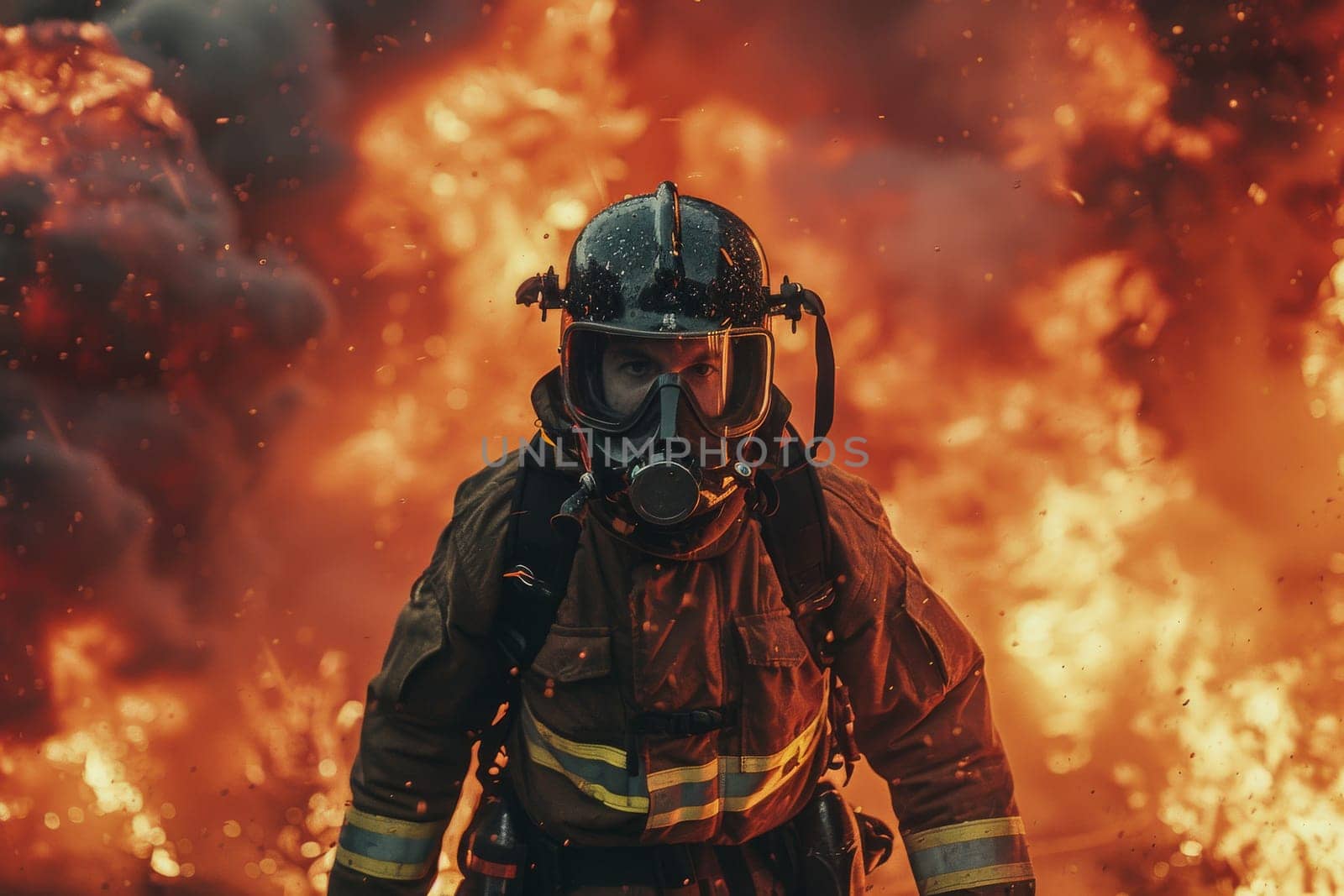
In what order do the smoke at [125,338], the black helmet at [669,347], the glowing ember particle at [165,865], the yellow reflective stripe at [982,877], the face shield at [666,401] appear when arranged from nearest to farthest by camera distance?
the face shield at [666,401]
the black helmet at [669,347]
the yellow reflective stripe at [982,877]
the glowing ember particle at [165,865]
the smoke at [125,338]

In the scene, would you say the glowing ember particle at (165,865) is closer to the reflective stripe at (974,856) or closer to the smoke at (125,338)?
the smoke at (125,338)

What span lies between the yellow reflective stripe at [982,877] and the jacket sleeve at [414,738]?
1.18m

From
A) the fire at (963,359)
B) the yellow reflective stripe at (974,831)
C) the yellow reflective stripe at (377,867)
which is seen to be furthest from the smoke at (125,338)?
the yellow reflective stripe at (974,831)

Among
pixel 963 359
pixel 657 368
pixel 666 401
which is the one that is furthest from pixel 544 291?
pixel 963 359

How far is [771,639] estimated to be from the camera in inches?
102

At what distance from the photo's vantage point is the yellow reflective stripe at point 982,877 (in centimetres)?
266

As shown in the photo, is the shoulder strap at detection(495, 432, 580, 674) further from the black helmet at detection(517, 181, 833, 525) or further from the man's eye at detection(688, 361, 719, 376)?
the man's eye at detection(688, 361, 719, 376)

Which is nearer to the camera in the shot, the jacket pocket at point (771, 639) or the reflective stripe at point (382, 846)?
the jacket pocket at point (771, 639)

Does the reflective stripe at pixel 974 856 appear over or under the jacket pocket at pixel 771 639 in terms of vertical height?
under

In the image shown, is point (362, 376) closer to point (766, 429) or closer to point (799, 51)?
point (799, 51)

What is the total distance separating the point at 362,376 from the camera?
586cm

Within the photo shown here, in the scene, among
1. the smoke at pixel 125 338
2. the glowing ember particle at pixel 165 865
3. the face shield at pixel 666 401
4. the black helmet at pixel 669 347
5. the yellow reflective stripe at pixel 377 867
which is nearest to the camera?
the face shield at pixel 666 401

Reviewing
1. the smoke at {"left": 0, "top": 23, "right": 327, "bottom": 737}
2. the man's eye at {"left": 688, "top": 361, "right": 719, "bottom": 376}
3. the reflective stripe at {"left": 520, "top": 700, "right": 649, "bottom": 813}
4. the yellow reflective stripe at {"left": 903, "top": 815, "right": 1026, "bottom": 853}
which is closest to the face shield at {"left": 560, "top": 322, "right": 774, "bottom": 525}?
the man's eye at {"left": 688, "top": 361, "right": 719, "bottom": 376}

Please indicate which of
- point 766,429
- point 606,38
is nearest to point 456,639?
point 766,429
